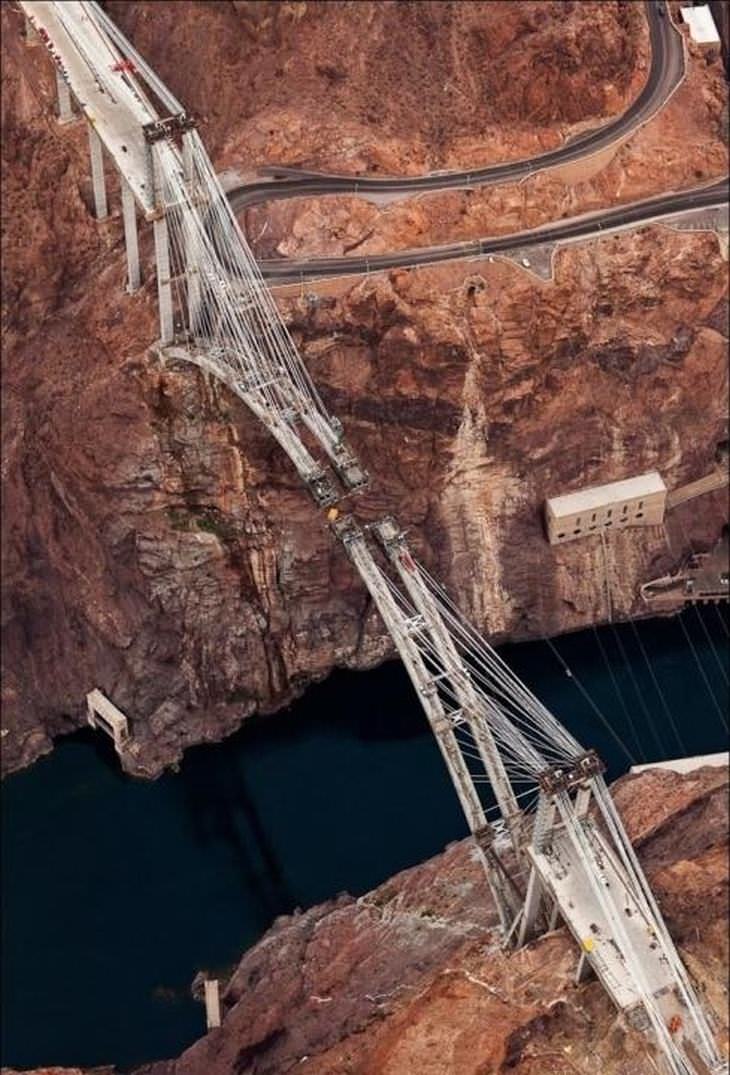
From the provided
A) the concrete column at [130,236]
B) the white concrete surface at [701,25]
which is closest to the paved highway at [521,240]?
the concrete column at [130,236]

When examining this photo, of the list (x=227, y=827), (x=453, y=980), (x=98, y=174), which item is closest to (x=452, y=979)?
(x=453, y=980)

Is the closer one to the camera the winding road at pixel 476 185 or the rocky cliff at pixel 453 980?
the rocky cliff at pixel 453 980

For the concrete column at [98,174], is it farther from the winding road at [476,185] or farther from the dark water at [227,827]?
the dark water at [227,827]

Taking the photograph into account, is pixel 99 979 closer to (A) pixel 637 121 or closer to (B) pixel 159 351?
(B) pixel 159 351

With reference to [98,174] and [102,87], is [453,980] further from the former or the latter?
[102,87]

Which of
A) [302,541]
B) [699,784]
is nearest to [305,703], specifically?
[302,541]

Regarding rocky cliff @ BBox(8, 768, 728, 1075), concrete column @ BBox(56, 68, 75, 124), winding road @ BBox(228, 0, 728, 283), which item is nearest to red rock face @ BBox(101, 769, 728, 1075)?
rocky cliff @ BBox(8, 768, 728, 1075)
